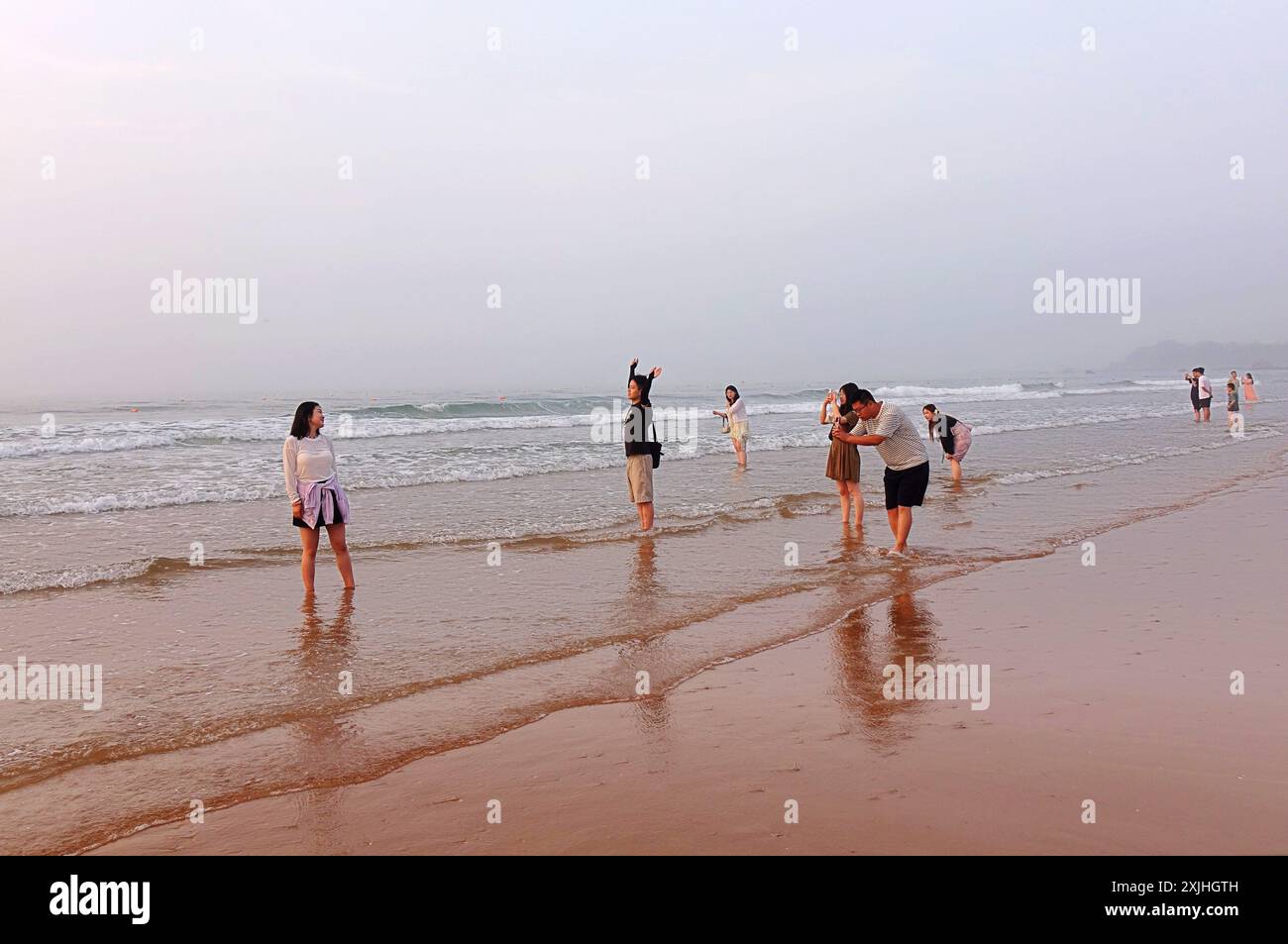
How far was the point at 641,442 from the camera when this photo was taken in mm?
10484

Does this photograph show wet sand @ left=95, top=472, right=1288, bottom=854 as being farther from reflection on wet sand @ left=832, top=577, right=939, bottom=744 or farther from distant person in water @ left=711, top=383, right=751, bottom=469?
distant person in water @ left=711, top=383, right=751, bottom=469

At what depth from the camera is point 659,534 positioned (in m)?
10.7

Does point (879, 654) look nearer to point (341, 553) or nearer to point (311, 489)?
point (341, 553)

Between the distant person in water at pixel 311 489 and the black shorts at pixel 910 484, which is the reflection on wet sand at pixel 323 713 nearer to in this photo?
the distant person in water at pixel 311 489

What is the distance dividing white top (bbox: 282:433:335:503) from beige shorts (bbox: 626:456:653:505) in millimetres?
3808

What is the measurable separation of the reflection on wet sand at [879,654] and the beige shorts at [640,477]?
3927mm

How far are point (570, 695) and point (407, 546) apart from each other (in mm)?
5526

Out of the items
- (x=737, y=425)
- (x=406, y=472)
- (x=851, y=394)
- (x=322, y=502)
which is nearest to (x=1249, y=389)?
(x=737, y=425)

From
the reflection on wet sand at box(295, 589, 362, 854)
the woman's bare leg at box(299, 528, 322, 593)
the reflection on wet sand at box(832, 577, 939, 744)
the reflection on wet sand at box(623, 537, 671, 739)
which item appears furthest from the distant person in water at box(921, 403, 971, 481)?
the reflection on wet sand at box(295, 589, 362, 854)

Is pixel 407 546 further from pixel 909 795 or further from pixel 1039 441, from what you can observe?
pixel 1039 441

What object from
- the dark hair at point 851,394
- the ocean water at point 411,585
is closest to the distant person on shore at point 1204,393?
the ocean water at point 411,585

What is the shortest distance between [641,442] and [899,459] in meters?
3.09
